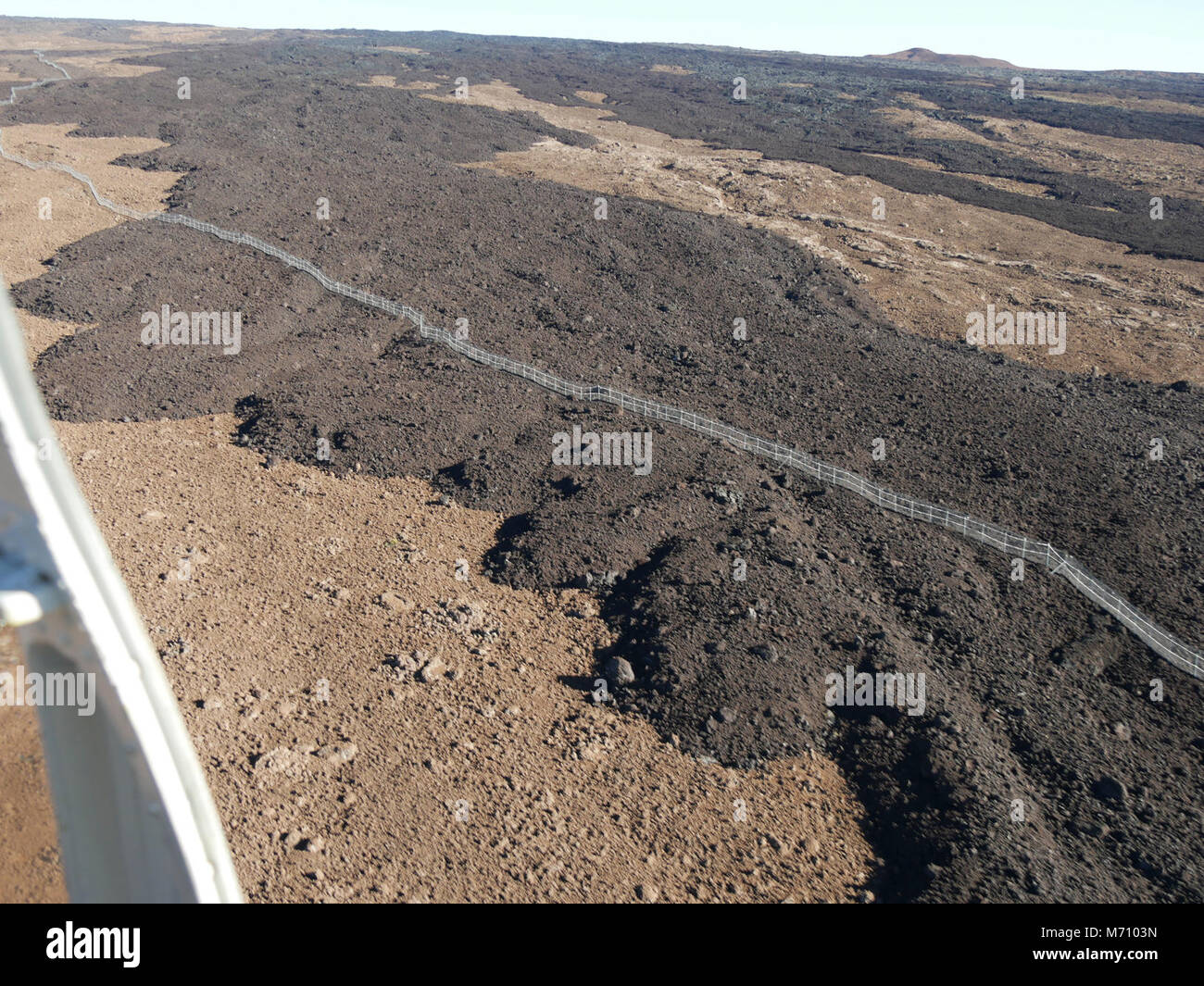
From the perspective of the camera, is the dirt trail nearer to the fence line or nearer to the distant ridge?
the fence line

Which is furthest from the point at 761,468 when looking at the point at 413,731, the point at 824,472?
the point at 413,731

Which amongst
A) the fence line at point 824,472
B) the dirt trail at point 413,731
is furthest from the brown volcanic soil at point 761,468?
the dirt trail at point 413,731

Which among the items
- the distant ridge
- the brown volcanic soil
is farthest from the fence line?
the distant ridge

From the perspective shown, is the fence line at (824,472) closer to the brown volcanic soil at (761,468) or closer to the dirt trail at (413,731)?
the brown volcanic soil at (761,468)

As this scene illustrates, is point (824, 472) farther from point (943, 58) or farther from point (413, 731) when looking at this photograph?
point (943, 58)

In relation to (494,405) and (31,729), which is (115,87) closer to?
(494,405)

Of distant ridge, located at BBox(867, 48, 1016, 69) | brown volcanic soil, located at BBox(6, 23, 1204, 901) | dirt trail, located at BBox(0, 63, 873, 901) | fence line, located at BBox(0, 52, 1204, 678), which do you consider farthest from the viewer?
distant ridge, located at BBox(867, 48, 1016, 69)
